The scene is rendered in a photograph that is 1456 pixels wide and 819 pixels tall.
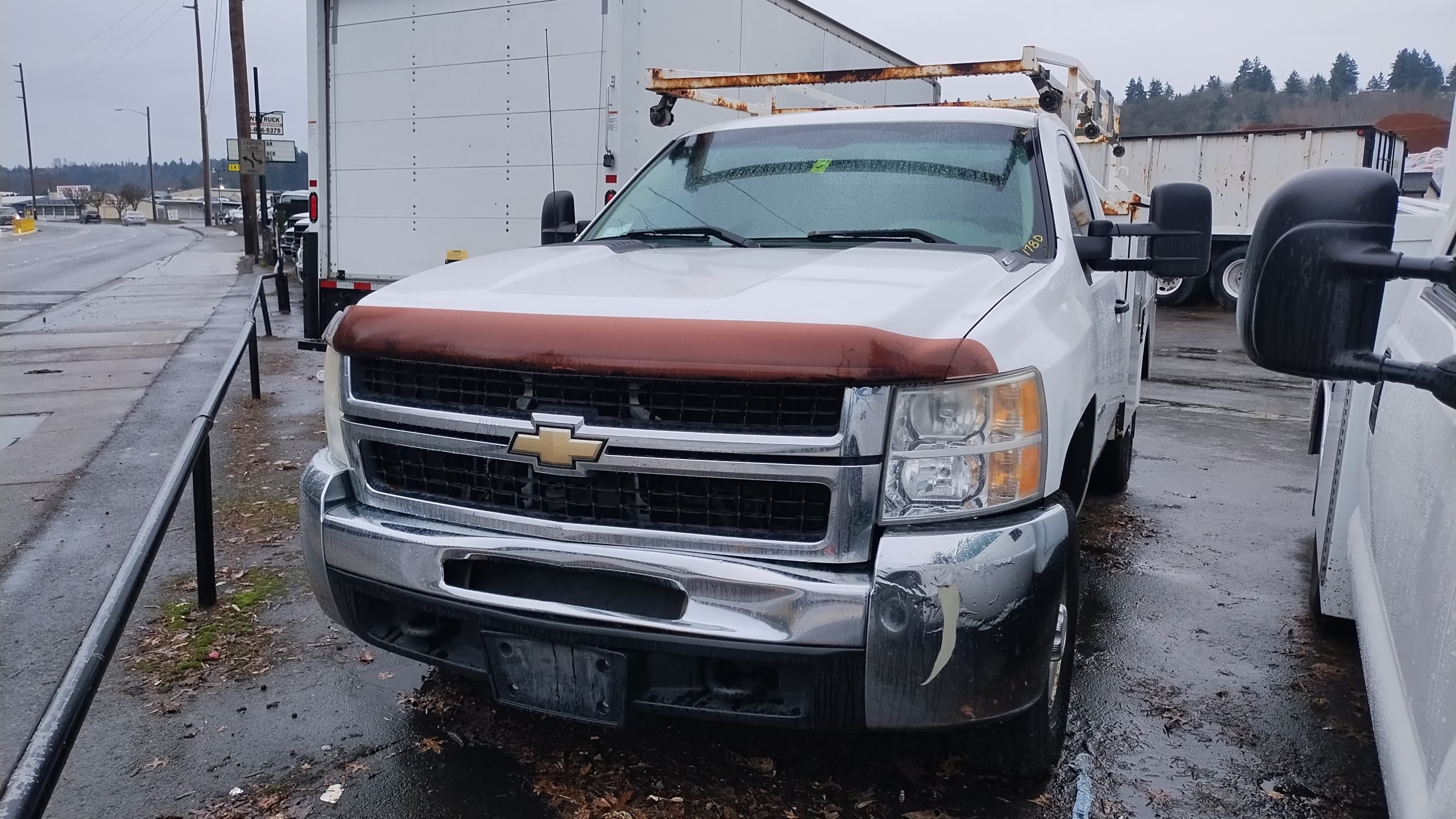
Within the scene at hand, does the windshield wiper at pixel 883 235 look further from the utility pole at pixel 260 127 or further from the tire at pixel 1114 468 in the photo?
the utility pole at pixel 260 127

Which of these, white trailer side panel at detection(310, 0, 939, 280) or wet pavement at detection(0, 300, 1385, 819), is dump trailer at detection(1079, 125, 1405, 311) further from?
wet pavement at detection(0, 300, 1385, 819)

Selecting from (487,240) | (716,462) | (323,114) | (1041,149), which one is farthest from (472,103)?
(716,462)

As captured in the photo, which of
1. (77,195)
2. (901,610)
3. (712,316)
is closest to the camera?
(901,610)

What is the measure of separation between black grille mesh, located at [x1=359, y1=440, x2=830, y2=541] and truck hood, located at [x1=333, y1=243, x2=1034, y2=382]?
278 millimetres

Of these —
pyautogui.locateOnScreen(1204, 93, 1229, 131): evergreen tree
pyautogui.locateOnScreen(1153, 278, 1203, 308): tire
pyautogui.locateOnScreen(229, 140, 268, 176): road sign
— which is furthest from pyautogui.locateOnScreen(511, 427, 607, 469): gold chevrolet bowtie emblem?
pyautogui.locateOnScreen(1204, 93, 1229, 131): evergreen tree

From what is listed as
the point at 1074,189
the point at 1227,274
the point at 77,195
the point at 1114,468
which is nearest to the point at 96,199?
the point at 77,195

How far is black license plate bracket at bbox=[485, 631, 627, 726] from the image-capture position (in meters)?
2.51

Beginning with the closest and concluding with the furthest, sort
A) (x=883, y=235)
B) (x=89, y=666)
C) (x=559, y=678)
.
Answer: (x=89, y=666)
(x=559, y=678)
(x=883, y=235)

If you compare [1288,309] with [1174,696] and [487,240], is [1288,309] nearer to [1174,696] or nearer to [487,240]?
[1174,696]

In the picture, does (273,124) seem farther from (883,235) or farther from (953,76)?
(883,235)

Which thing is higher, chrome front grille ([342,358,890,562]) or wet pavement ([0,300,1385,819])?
Result: chrome front grille ([342,358,890,562])

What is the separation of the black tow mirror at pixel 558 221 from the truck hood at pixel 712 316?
3.72 ft

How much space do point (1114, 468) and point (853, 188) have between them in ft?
10.1

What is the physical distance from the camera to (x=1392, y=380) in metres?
1.48
